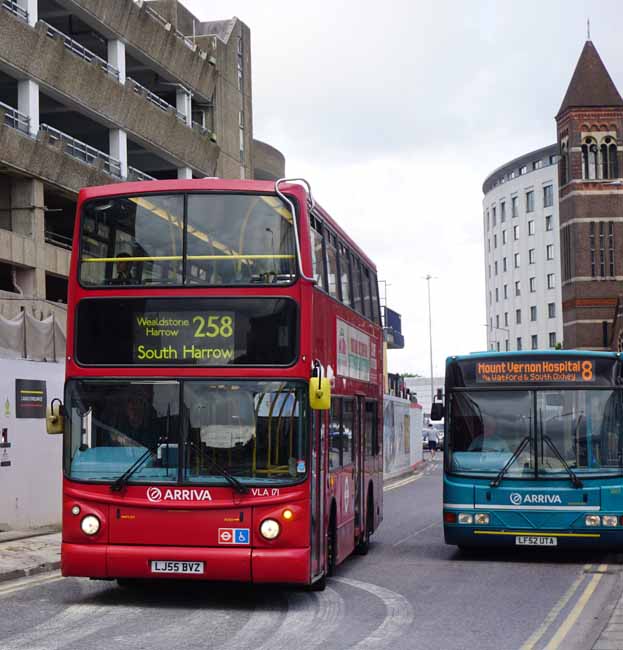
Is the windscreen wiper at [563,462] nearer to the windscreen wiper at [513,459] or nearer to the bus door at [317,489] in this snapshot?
the windscreen wiper at [513,459]

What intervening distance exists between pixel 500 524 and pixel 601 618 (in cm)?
468

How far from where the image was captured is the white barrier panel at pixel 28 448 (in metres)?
20.0

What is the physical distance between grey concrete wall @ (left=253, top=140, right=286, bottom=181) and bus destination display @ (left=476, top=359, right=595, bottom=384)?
5341 centimetres

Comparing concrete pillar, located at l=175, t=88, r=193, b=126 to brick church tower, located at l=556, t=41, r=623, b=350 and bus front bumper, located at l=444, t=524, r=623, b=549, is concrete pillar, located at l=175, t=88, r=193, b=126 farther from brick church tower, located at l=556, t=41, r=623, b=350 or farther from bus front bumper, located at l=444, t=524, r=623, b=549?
brick church tower, located at l=556, t=41, r=623, b=350

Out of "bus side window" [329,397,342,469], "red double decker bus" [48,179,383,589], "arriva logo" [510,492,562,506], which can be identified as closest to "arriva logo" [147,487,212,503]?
"red double decker bus" [48,179,383,589]

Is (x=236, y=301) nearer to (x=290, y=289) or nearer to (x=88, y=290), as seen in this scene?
(x=290, y=289)

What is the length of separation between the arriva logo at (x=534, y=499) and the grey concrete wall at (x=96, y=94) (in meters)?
22.5

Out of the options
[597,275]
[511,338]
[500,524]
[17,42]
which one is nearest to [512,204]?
[511,338]

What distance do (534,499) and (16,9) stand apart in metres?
24.4

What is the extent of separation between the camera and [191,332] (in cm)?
1188

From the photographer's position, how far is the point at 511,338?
438ft

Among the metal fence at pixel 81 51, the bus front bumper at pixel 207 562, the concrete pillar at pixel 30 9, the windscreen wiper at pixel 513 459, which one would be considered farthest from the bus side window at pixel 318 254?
the metal fence at pixel 81 51

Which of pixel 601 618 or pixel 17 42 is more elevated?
pixel 17 42

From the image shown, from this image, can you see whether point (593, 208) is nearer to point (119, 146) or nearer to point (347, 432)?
point (119, 146)
